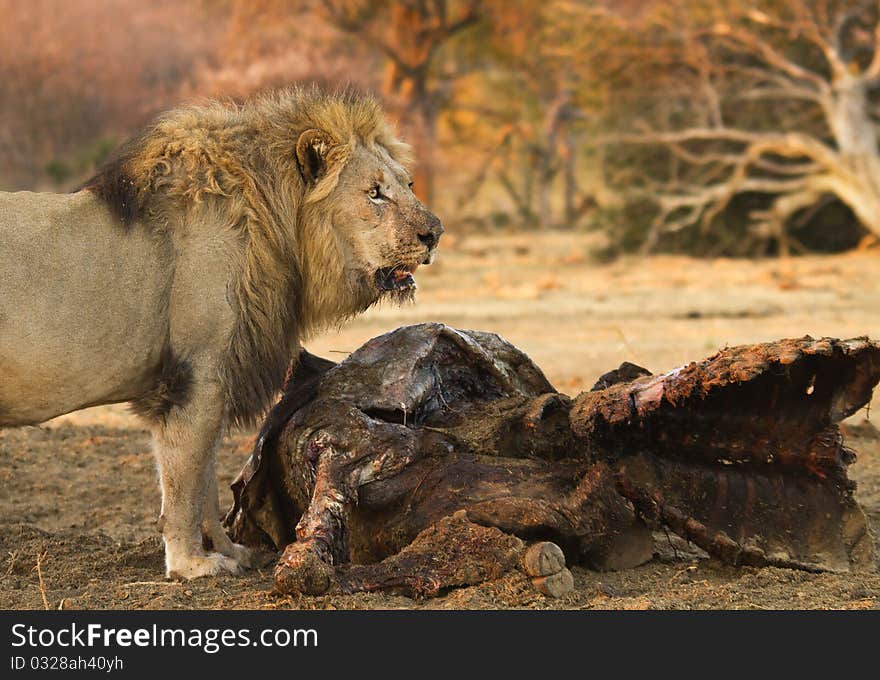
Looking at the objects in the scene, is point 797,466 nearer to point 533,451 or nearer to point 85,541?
point 533,451

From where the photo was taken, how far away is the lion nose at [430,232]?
4090 mm

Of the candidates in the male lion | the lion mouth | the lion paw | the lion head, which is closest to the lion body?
the male lion

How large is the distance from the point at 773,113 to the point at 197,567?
49.7 feet

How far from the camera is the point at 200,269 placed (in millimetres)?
3875

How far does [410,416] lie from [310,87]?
4.18ft

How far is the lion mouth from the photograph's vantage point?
4160 millimetres

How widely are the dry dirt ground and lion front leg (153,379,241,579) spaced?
103 mm

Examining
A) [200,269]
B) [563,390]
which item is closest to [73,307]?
[200,269]

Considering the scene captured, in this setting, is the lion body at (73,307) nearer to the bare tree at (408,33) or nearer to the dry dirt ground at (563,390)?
the dry dirt ground at (563,390)

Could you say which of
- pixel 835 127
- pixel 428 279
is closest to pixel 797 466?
pixel 428 279

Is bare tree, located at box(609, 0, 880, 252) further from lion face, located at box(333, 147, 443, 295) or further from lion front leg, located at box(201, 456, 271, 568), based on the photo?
lion front leg, located at box(201, 456, 271, 568)

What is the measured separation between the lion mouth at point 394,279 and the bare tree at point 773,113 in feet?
40.0

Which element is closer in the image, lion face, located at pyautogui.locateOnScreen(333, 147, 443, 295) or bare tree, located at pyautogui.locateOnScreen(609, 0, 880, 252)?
lion face, located at pyautogui.locateOnScreen(333, 147, 443, 295)

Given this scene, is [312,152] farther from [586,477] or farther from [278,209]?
[586,477]
